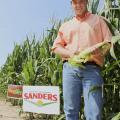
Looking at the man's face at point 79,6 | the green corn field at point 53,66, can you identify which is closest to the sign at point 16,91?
the green corn field at point 53,66

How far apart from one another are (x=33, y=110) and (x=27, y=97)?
0.21 meters

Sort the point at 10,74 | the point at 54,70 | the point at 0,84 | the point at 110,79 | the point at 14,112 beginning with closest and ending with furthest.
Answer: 1. the point at 110,79
2. the point at 54,70
3. the point at 14,112
4. the point at 10,74
5. the point at 0,84

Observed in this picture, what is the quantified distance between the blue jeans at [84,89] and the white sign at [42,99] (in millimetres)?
1770

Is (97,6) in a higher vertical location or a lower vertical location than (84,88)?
higher

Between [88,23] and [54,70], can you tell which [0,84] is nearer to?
[54,70]

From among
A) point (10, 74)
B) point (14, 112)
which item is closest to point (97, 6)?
point (14, 112)

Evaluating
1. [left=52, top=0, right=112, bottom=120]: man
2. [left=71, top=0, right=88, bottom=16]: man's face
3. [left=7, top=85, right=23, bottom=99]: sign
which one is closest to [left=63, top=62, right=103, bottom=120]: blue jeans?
[left=52, top=0, right=112, bottom=120]: man

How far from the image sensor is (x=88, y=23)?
10.3ft

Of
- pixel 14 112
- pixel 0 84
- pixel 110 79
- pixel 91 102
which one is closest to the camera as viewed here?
pixel 91 102

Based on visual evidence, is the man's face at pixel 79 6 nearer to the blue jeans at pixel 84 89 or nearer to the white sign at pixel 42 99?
the blue jeans at pixel 84 89

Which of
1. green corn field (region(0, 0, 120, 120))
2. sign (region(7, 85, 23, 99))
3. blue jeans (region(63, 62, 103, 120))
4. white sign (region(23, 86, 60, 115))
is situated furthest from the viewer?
sign (region(7, 85, 23, 99))

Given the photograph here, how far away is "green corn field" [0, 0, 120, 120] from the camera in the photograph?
3474 mm

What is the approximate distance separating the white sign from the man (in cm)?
178

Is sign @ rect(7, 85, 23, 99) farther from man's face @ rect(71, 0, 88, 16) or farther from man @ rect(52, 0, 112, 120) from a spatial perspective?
man's face @ rect(71, 0, 88, 16)
